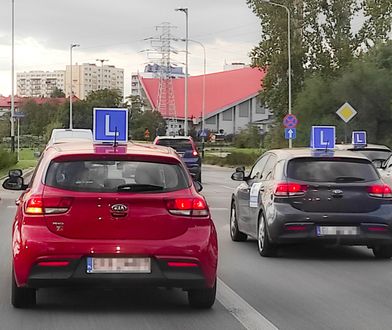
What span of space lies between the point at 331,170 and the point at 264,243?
1.40m

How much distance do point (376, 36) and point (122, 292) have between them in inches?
2036

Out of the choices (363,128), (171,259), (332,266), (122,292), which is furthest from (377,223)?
(363,128)

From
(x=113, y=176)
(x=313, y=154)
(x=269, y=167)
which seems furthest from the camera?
(x=269, y=167)

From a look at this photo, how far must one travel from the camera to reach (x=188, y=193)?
7781mm

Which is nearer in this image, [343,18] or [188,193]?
[188,193]

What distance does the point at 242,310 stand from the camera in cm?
818

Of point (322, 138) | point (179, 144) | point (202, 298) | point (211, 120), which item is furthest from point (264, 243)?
point (211, 120)

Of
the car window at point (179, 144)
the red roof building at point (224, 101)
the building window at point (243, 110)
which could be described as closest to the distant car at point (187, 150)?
the car window at point (179, 144)

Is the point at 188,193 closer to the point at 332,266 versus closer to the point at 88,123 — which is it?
the point at 332,266

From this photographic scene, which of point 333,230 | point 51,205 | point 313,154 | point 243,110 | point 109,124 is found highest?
point 243,110

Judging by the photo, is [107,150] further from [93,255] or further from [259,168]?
[259,168]

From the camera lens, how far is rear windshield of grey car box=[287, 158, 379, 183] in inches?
466

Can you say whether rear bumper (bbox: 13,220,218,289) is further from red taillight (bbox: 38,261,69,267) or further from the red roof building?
the red roof building

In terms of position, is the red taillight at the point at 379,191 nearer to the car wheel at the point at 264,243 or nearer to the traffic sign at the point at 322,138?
the car wheel at the point at 264,243
